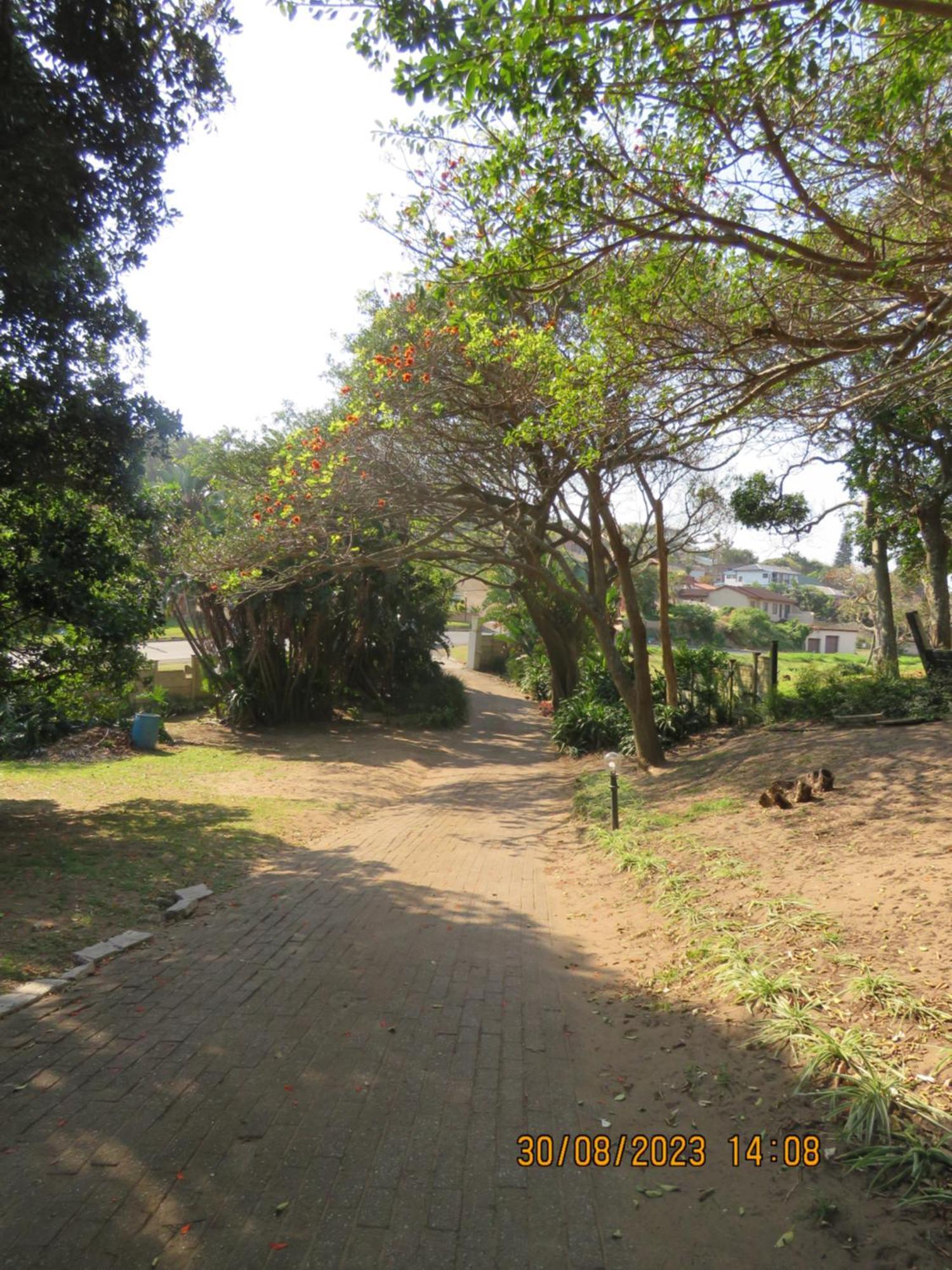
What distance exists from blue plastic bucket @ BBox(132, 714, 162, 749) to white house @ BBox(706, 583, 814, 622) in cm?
4877

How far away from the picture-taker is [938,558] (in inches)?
644

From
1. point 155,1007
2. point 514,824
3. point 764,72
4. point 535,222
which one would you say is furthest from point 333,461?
point 155,1007

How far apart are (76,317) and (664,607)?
34.9 feet

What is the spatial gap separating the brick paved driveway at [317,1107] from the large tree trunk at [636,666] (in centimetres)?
721

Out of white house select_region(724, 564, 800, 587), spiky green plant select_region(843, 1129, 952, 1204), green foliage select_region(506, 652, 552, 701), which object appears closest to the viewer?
spiky green plant select_region(843, 1129, 952, 1204)

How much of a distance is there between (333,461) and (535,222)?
24.1ft

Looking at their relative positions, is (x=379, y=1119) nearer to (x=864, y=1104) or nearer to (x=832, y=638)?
(x=864, y=1104)

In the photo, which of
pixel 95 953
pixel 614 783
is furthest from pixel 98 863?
pixel 614 783

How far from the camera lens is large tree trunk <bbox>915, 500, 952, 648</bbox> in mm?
16062

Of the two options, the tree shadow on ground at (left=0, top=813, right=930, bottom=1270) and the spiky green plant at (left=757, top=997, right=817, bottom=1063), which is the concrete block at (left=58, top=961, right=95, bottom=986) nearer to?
the tree shadow on ground at (left=0, top=813, right=930, bottom=1270)

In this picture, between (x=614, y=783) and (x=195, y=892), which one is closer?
(x=195, y=892)

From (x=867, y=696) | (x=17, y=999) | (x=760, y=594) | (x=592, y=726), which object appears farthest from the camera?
(x=760, y=594)

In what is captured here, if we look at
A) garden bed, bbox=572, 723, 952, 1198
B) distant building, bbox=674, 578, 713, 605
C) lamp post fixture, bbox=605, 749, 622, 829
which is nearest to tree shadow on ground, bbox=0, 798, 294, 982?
garden bed, bbox=572, 723, 952, 1198

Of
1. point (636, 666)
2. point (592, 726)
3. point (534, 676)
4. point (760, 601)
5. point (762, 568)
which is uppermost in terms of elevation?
point (762, 568)
